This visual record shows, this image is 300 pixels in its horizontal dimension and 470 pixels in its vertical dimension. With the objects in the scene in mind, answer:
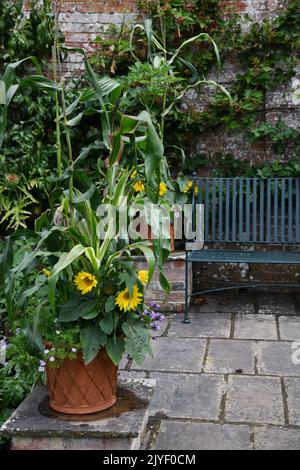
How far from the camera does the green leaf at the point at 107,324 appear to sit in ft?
7.06

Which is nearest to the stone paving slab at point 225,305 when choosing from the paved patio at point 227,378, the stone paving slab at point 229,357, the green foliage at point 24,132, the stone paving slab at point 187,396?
the paved patio at point 227,378

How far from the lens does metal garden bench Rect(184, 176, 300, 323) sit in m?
4.35

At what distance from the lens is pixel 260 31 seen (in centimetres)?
466

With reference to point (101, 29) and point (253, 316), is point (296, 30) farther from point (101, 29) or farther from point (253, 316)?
point (253, 316)

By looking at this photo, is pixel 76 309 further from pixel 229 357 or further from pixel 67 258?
pixel 229 357

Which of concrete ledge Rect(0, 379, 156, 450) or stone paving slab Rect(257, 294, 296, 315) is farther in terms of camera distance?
stone paving slab Rect(257, 294, 296, 315)

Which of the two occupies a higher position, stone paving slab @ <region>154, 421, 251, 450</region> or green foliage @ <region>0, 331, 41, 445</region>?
green foliage @ <region>0, 331, 41, 445</region>

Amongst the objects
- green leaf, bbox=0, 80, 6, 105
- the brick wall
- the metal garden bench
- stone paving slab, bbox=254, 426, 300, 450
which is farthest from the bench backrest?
green leaf, bbox=0, 80, 6, 105

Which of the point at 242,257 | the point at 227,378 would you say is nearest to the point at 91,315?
the point at 227,378

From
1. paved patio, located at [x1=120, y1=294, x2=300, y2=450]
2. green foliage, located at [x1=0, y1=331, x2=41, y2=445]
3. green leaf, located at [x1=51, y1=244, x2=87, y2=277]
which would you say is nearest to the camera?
green leaf, located at [x1=51, y1=244, x2=87, y2=277]

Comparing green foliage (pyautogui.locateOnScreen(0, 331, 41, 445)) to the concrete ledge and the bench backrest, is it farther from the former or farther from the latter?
the bench backrest
